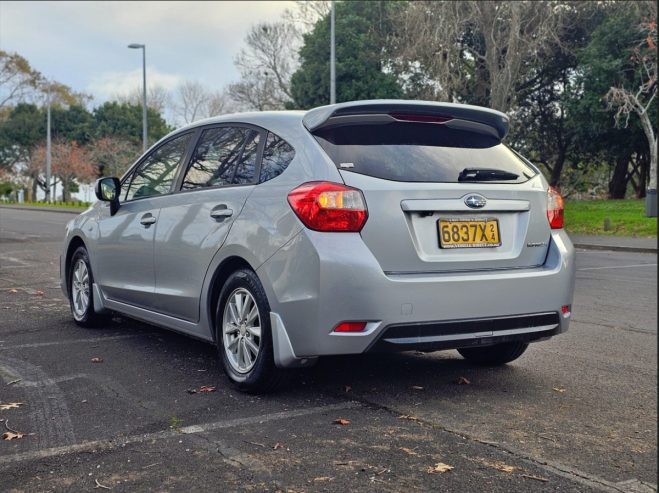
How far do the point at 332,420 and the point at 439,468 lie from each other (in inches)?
33.0

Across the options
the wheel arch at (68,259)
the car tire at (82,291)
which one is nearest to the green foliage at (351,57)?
the wheel arch at (68,259)

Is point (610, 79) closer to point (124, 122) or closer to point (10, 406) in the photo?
point (10, 406)

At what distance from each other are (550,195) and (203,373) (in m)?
2.51

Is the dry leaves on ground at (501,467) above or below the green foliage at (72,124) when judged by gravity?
below

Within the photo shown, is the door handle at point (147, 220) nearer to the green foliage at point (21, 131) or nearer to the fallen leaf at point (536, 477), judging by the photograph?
the fallen leaf at point (536, 477)

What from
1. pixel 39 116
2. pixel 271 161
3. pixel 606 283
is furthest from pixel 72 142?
pixel 271 161

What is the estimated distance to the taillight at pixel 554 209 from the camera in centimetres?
475

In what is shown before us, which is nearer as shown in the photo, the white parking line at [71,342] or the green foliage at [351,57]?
the white parking line at [71,342]

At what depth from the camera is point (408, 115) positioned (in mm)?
4598

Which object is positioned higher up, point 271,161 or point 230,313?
point 271,161

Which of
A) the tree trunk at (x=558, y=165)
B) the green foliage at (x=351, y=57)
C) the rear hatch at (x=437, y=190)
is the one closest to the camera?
the rear hatch at (x=437, y=190)

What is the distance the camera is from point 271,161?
468 cm

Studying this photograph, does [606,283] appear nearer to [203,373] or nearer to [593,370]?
[593,370]

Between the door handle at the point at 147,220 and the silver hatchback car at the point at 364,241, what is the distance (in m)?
0.40
